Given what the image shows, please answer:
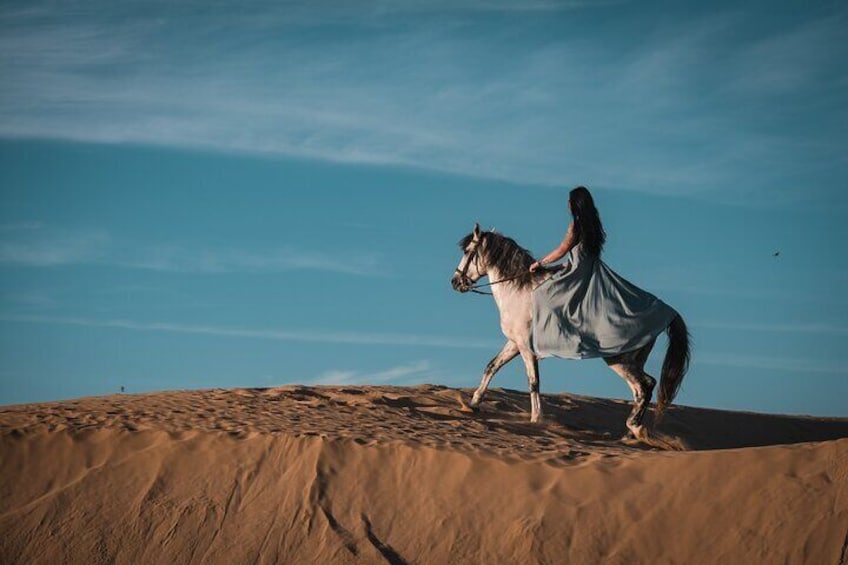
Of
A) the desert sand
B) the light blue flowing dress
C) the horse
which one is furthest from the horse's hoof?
the light blue flowing dress

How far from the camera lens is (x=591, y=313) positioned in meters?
14.8

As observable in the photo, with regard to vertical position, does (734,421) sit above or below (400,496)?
above

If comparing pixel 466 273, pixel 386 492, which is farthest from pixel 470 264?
pixel 386 492

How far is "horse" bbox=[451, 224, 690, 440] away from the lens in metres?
14.7

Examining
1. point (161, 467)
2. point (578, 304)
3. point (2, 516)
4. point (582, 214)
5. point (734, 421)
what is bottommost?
point (2, 516)

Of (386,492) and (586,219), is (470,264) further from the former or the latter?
(386,492)

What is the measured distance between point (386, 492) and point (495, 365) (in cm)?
401

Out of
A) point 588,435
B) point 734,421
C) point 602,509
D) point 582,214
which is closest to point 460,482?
point 602,509

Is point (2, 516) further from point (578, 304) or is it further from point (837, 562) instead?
point (837, 562)

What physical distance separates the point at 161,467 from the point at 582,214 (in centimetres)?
677

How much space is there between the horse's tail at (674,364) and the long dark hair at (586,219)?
5.42 feet

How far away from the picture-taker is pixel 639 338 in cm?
1459

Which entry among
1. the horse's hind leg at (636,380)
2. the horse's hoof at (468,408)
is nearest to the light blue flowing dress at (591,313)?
the horse's hind leg at (636,380)

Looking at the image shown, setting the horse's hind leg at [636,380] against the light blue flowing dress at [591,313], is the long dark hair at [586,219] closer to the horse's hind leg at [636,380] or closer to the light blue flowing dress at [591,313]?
the light blue flowing dress at [591,313]
